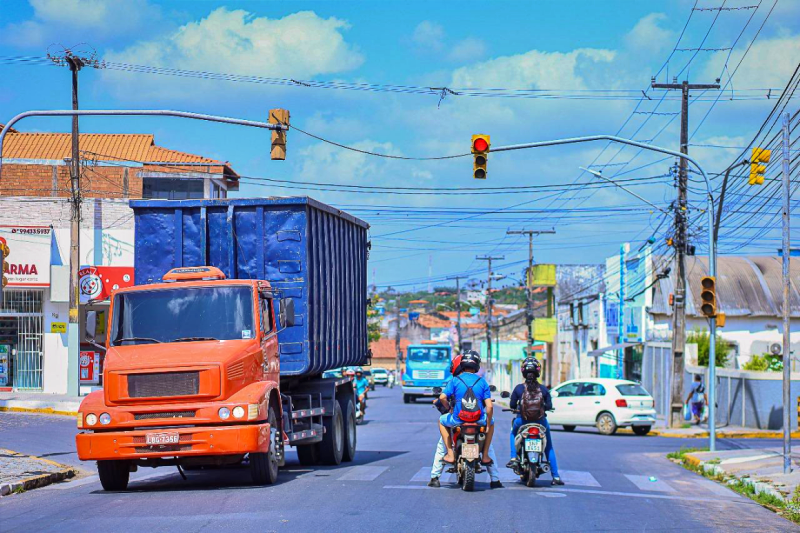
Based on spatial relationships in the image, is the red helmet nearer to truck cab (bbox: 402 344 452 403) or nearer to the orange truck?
the orange truck

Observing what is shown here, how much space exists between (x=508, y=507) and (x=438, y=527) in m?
1.81

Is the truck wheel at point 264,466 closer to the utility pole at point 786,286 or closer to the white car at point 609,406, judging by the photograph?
the utility pole at point 786,286

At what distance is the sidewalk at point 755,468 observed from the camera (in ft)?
49.3

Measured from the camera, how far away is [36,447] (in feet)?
66.2

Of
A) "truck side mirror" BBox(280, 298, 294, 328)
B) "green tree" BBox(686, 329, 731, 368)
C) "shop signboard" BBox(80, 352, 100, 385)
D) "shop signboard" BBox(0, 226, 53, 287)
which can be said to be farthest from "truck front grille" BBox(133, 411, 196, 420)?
"green tree" BBox(686, 329, 731, 368)

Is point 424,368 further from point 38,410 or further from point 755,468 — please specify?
point 755,468

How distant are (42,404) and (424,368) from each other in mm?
22405

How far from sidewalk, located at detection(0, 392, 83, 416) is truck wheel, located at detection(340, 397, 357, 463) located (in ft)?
41.6

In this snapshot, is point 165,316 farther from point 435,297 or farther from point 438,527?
point 435,297

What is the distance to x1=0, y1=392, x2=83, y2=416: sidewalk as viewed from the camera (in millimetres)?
29812

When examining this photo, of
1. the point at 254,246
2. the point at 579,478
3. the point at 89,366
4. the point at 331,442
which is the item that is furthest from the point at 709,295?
the point at 89,366

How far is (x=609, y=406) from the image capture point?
1187 inches

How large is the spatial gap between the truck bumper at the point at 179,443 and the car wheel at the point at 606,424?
65.0 feet

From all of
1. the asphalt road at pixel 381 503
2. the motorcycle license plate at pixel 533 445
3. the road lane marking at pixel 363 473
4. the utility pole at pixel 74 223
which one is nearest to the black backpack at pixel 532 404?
the motorcycle license plate at pixel 533 445
